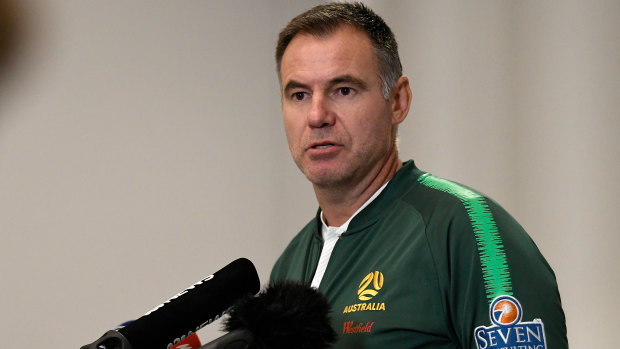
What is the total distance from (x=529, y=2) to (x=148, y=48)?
1.61 m

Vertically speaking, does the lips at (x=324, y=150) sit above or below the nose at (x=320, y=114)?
below

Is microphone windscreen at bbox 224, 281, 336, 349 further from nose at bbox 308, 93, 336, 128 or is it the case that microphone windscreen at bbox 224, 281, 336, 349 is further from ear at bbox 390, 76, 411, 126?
ear at bbox 390, 76, 411, 126

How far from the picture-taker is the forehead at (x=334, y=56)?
4.82 feet

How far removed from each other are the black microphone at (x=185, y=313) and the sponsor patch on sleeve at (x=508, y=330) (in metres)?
0.38

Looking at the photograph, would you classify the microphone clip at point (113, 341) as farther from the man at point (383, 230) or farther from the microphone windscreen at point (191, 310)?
the man at point (383, 230)

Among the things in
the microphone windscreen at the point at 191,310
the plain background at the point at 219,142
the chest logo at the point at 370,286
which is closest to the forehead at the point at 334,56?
the chest logo at the point at 370,286

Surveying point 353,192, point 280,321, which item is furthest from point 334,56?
point 280,321

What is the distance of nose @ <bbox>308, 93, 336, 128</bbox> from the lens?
4.71 ft

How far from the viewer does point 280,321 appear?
2.91 ft

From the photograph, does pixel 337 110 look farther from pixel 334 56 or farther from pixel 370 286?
pixel 370 286

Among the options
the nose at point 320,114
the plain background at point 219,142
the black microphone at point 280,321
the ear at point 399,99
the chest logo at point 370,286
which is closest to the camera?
the black microphone at point 280,321

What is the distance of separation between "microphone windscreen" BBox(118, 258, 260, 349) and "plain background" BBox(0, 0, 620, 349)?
128 cm

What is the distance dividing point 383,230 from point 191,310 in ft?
1.72

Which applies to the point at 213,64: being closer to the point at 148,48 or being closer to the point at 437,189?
the point at 148,48
